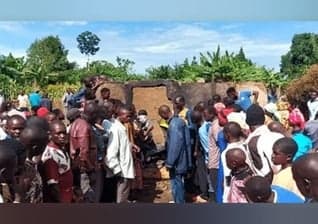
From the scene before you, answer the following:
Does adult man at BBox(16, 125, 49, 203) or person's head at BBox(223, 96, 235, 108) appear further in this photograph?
person's head at BBox(223, 96, 235, 108)

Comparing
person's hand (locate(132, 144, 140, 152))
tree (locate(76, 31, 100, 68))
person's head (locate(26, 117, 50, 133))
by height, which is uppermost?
tree (locate(76, 31, 100, 68))

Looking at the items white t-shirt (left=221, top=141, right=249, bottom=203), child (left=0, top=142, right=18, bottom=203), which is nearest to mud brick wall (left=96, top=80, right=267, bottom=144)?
white t-shirt (left=221, top=141, right=249, bottom=203)

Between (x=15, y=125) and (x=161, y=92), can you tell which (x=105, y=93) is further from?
(x=15, y=125)

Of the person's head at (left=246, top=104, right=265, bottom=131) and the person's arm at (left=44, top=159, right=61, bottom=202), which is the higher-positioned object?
the person's head at (left=246, top=104, right=265, bottom=131)

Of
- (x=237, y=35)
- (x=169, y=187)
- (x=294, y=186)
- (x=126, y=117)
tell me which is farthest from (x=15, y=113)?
(x=294, y=186)

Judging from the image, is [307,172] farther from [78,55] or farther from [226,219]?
[78,55]

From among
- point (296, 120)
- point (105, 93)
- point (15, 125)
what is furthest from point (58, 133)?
point (296, 120)

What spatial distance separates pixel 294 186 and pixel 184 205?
0.73 metres

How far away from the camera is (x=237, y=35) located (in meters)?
3.46

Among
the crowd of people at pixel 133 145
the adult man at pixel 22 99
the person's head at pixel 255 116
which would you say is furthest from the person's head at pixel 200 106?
the adult man at pixel 22 99

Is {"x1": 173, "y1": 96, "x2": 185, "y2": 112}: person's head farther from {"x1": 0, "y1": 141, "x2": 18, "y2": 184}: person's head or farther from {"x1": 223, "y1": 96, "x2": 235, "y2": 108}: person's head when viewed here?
{"x1": 0, "y1": 141, "x2": 18, "y2": 184}: person's head

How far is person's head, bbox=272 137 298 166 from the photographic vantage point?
3.23m

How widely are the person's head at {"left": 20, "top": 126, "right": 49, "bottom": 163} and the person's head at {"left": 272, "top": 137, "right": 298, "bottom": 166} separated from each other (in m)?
1.09

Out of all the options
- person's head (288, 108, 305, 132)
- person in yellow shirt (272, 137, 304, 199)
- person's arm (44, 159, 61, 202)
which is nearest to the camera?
person in yellow shirt (272, 137, 304, 199)
